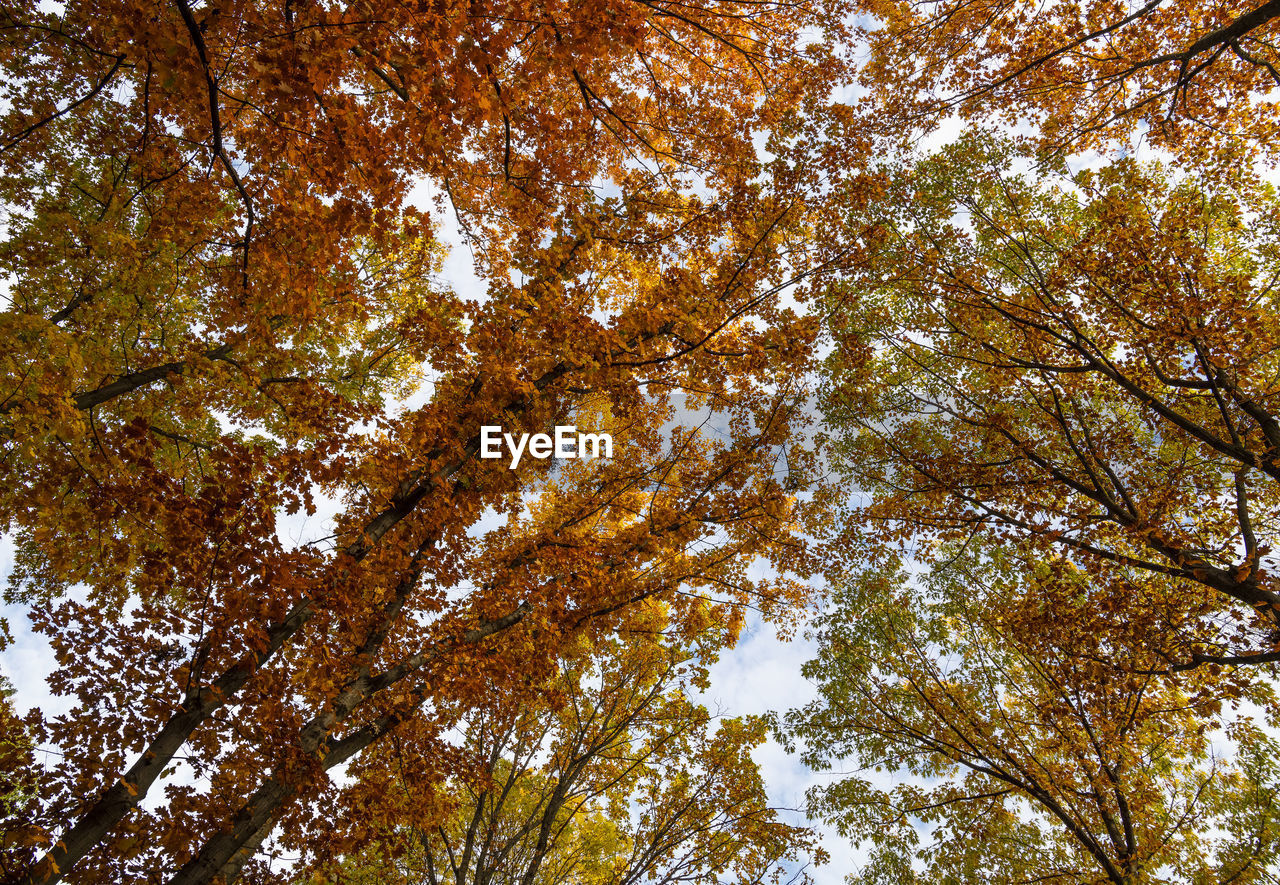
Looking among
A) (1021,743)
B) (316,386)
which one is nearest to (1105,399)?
(1021,743)

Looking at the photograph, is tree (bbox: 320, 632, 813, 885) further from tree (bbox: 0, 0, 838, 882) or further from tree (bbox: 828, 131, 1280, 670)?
tree (bbox: 828, 131, 1280, 670)

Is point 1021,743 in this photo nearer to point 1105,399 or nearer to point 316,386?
point 1105,399

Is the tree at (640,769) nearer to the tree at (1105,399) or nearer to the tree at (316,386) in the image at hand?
the tree at (316,386)

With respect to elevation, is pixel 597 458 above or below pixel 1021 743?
above

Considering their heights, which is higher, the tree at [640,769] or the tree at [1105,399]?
the tree at [1105,399]

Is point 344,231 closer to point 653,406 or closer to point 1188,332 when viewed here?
point 653,406

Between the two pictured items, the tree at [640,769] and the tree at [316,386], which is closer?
the tree at [316,386]

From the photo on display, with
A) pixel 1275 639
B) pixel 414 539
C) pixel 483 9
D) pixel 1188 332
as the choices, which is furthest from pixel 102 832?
pixel 1188 332

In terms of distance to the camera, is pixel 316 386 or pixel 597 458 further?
pixel 597 458

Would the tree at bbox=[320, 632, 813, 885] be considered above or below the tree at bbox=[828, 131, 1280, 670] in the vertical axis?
below

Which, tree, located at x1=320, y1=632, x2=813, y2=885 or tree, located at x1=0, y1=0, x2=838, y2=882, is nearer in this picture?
tree, located at x1=0, y1=0, x2=838, y2=882

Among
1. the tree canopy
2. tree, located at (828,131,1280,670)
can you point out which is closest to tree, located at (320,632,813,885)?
the tree canopy

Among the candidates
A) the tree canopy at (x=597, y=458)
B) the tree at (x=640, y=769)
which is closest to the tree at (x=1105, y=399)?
the tree canopy at (x=597, y=458)

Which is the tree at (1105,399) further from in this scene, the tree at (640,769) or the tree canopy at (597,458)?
the tree at (640,769)
